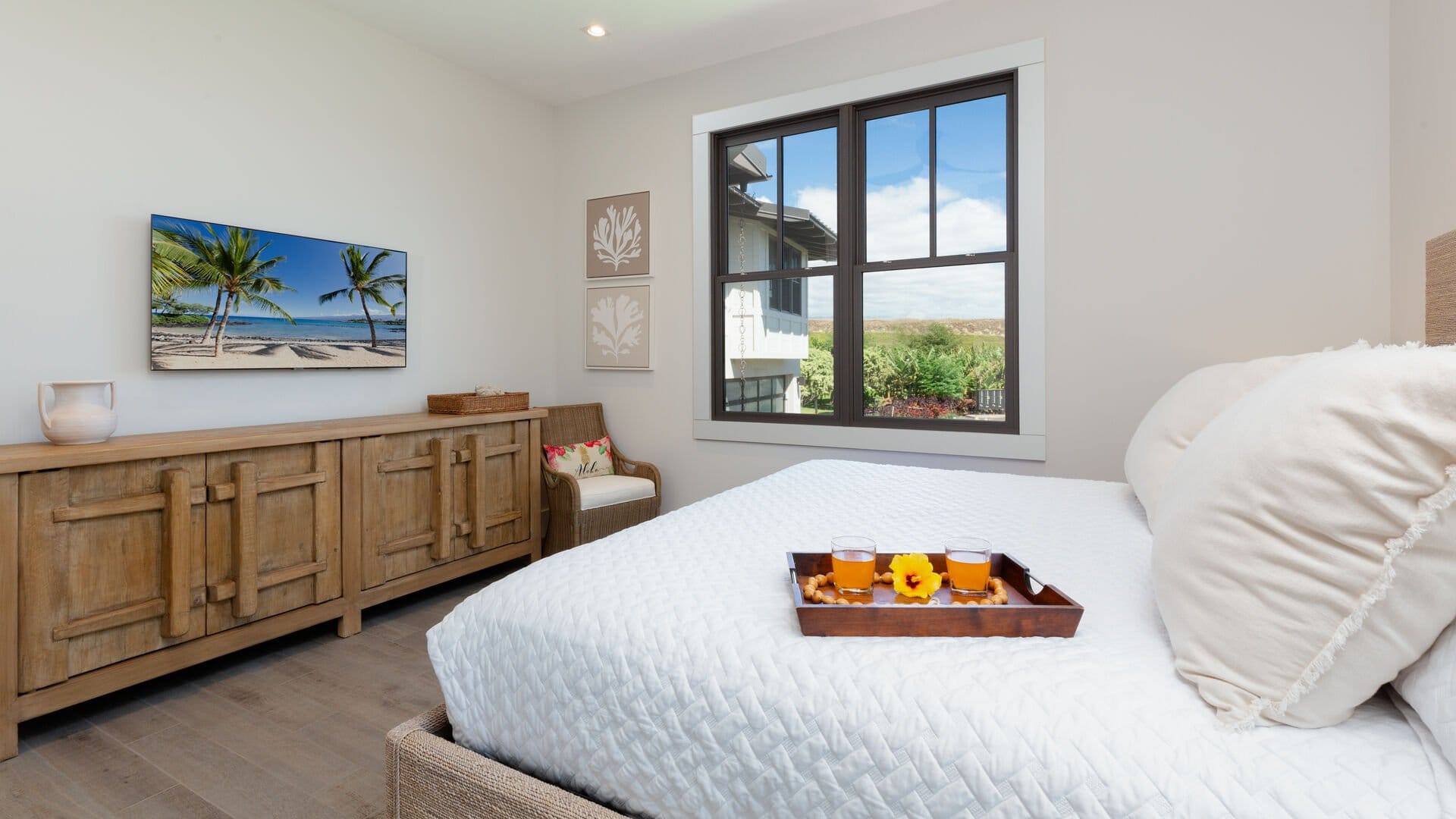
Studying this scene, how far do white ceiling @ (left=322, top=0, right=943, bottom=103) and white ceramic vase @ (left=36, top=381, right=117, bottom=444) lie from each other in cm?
204

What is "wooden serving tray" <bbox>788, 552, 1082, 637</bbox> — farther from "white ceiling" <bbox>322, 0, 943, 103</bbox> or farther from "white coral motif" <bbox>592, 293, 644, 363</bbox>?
"white coral motif" <bbox>592, 293, 644, 363</bbox>

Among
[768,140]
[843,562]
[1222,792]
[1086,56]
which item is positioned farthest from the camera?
[768,140]

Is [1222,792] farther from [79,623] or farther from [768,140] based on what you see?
[768,140]

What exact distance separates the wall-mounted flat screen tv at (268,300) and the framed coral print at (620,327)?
1121 mm

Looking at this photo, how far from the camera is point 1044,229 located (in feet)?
9.98

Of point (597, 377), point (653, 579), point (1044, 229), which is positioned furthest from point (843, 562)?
point (597, 377)

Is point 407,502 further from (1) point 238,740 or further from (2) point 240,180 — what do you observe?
(2) point 240,180

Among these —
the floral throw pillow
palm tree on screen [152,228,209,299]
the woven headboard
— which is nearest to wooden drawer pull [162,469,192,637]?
palm tree on screen [152,228,209,299]

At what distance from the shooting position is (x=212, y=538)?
7.63 ft

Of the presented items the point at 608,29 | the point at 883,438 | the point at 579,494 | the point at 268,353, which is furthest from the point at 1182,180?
the point at 268,353

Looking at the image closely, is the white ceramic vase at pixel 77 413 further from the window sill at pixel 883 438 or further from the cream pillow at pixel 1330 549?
the cream pillow at pixel 1330 549

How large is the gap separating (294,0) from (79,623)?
104 inches

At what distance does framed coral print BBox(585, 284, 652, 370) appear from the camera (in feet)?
13.5

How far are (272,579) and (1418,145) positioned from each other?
4.06 meters
